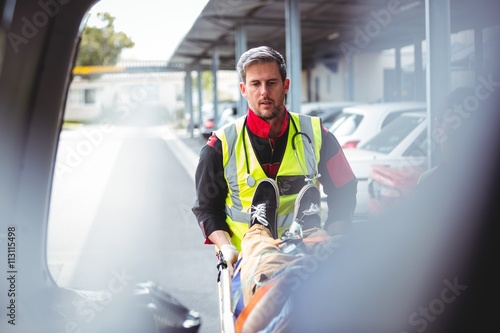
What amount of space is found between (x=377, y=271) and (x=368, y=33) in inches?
722

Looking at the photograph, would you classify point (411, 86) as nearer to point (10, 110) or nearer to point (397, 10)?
point (397, 10)

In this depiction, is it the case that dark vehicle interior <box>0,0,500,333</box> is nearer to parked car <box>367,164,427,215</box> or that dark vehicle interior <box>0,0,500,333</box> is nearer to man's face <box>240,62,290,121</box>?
man's face <box>240,62,290,121</box>

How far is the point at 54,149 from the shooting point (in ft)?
10.7

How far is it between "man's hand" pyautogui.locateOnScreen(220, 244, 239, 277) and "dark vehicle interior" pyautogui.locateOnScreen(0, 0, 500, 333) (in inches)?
21.7

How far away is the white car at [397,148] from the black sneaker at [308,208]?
2.37m

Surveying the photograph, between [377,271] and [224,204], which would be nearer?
[377,271]

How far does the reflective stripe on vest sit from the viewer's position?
2260mm

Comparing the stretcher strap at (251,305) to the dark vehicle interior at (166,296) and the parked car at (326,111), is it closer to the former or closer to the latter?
the dark vehicle interior at (166,296)

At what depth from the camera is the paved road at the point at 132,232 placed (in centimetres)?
581

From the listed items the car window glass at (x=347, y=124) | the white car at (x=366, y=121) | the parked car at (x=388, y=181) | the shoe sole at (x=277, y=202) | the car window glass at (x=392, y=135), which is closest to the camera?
the shoe sole at (x=277, y=202)

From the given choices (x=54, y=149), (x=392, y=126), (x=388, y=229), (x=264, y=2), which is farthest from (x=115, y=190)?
(x=388, y=229)

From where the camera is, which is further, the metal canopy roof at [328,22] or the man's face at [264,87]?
the metal canopy roof at [328,22]

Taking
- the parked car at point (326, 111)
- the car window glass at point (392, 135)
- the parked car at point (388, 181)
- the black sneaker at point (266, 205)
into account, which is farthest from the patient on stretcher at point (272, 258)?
the parked car at point (326, 111)

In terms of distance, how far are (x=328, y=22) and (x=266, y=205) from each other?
554 inches
